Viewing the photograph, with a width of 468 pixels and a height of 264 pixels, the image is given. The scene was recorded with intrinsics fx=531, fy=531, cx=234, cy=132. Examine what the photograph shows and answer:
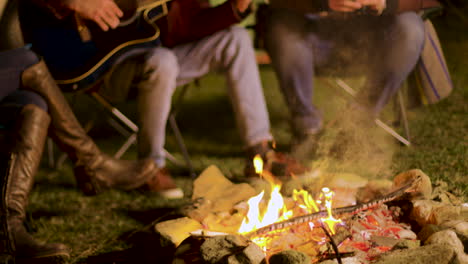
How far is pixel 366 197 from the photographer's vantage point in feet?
7.78

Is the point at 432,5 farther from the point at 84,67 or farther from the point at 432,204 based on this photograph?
the point at 84,67

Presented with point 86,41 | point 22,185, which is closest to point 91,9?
point 86,41

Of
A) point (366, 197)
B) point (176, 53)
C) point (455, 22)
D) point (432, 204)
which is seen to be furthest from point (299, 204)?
point (455, 22)

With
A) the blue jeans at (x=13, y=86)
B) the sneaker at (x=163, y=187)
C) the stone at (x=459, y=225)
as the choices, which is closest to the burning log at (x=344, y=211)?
the stone at (x=459, y=225)

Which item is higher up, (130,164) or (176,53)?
(176,53)

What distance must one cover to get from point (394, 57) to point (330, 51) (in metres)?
0.39

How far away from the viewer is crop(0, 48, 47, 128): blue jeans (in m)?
2.41

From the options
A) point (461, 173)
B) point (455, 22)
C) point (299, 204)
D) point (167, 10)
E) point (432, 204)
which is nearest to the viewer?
point (432, 204)

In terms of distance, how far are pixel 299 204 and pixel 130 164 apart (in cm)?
105

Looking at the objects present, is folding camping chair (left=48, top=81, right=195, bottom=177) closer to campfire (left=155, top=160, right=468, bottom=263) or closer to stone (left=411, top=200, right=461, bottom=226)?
campfire (left=155, top=160, right=468, bottom=263)

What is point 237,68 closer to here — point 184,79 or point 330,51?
point 184,79

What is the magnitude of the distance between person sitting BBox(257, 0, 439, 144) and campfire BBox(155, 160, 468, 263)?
3.05ft

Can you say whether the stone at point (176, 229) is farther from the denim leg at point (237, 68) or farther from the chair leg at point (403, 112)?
the chair leg at point (403, 112)

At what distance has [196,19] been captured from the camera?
3070 millimetres
